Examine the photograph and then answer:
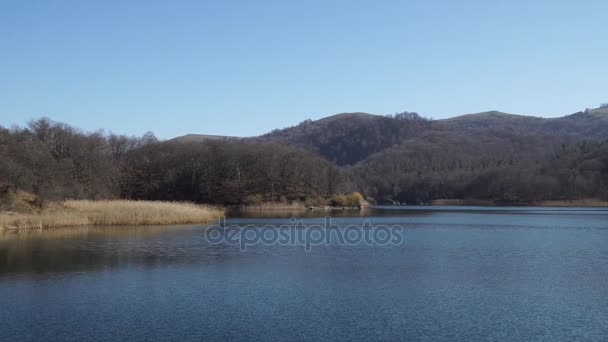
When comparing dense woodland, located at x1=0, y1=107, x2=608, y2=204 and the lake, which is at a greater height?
dense woodland, located at x1=0, y1=107, x2=608, y2=204

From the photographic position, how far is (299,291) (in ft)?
55.8

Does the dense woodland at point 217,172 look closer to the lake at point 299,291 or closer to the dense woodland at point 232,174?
the dense woodland at point 232,174

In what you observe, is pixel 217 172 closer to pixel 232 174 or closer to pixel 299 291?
pixel 232 174

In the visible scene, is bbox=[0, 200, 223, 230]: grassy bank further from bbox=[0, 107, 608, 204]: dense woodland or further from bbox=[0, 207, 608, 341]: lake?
bbox=[0, 207, 608, 341]: lake

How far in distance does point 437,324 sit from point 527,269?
31.4ft

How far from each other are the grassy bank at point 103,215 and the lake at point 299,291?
6.37m

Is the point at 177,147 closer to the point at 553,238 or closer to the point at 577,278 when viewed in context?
the point at 553,238

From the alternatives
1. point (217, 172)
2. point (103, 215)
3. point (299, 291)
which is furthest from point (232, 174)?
point (299, 291)

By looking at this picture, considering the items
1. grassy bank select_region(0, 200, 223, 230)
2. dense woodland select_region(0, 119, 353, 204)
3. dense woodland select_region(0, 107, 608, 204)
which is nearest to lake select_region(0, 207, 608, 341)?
grassy bank select_region(0, 200, 223, 230)

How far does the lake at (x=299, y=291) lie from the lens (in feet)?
41.9

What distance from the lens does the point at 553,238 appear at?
3356 centimetres

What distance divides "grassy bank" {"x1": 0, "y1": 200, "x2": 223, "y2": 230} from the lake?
251 inches

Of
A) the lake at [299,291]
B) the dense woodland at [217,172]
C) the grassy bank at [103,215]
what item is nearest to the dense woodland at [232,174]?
the dense woodland at [217,172]

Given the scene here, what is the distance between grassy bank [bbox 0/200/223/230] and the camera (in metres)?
35.4
